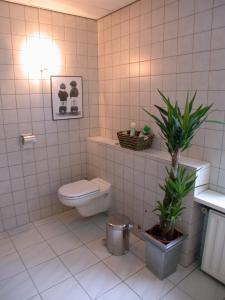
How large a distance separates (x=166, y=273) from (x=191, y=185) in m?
0.79

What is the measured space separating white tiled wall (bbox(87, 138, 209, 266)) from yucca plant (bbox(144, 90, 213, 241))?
14 cm

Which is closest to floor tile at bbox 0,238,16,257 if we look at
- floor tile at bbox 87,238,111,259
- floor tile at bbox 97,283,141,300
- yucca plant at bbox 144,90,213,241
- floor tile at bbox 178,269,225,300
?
floor tile at bbox 87,238,111,259

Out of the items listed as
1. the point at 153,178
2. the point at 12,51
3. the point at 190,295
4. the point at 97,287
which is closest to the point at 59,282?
the point at 97,287

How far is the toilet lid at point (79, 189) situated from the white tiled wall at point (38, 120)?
397 mm

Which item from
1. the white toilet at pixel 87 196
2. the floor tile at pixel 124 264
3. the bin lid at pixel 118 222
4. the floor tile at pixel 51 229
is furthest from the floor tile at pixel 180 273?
the floor tile at pixel 51 229

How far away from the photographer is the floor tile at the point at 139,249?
2195mm

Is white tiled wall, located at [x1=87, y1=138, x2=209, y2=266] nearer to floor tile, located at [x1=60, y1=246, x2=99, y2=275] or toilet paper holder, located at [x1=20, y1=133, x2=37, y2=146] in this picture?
floor tile, located at [x1=60, y1=246, x2=99, y2=275]

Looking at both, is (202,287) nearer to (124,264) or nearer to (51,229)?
(124,264)

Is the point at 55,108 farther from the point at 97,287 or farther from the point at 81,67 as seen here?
the point at 97,287

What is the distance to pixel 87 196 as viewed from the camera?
245cm

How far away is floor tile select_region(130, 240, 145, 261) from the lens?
2.20 m

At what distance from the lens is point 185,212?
1.95 meters

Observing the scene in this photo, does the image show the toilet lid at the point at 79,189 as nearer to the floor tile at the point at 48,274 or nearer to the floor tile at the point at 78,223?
the floor tile at the point at 78,223

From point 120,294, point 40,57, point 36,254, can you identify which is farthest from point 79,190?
point 40,57
